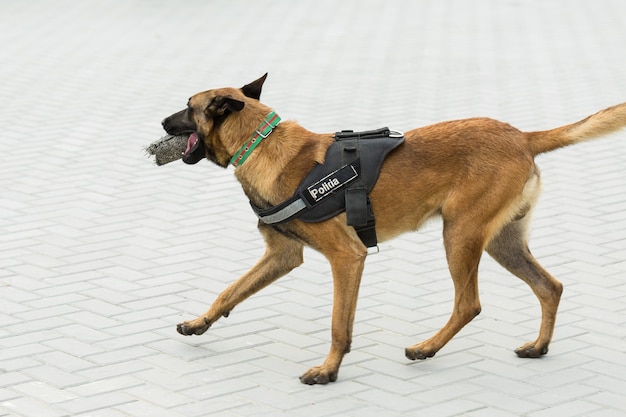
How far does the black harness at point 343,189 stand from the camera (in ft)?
16.1

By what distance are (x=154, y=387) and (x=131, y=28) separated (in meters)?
10.6

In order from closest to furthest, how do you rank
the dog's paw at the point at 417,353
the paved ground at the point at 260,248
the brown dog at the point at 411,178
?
the paved ground at the point at 260,248, the brown dog at the point at 411,178, the dog's paw at the point at 417,353

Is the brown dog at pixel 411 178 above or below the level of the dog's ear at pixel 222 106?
below

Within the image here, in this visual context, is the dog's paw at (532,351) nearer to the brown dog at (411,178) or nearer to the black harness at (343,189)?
the brown dog at (411,178)

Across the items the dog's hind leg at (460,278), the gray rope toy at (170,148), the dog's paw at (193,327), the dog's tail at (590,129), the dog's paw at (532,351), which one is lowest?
the dog's paw at (532,351)

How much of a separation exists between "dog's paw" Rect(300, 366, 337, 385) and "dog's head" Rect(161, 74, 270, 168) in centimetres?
106

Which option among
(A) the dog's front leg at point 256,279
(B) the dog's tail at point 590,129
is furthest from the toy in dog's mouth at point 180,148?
(B) the dog's tail at point 590,129

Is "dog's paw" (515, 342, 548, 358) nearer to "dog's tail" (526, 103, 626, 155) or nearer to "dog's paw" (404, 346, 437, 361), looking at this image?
"dog's paw" (404, 346, 437, 361)

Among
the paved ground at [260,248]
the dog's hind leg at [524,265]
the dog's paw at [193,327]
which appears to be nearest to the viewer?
the paved ground at [260,248]

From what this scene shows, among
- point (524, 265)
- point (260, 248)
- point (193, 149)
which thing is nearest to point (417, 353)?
point (524, 265)

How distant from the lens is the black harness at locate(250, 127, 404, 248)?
16.1 ft

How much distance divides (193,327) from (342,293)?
2.89 feet

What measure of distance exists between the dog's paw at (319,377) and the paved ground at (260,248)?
0.05 metres

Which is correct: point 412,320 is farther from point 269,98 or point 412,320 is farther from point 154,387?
point 269,98
